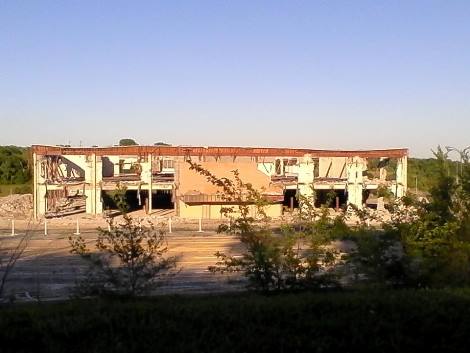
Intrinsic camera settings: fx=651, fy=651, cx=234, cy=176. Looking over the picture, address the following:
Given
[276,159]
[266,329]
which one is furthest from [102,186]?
[266,329]

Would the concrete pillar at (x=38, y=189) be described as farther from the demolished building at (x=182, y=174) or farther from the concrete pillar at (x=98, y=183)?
the concrete pillar at (x=98, y=183)

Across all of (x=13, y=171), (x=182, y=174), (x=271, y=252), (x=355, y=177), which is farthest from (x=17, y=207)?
(x=271, y=252)

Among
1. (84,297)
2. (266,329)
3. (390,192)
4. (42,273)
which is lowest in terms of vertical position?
(42,273)

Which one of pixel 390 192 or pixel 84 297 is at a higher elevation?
pixel 390 192

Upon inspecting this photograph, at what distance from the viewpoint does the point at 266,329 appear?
18.4 ft

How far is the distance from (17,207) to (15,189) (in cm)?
1661

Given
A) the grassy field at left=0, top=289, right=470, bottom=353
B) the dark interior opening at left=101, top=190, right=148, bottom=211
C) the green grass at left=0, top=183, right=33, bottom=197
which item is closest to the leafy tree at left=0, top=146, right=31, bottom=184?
the green grass at left=0, top=183, right=33, bottom=197

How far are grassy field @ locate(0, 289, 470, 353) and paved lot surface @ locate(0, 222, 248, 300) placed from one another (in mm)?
6194

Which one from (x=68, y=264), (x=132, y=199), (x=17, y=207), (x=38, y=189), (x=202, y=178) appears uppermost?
(x=202, y=178)

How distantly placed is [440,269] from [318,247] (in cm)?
228

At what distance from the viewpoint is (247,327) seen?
5.62m

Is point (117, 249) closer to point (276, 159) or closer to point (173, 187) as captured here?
point (173, 187)

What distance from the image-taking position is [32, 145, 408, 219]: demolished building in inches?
1826

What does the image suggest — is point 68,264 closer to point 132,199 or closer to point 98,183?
point 98,183
